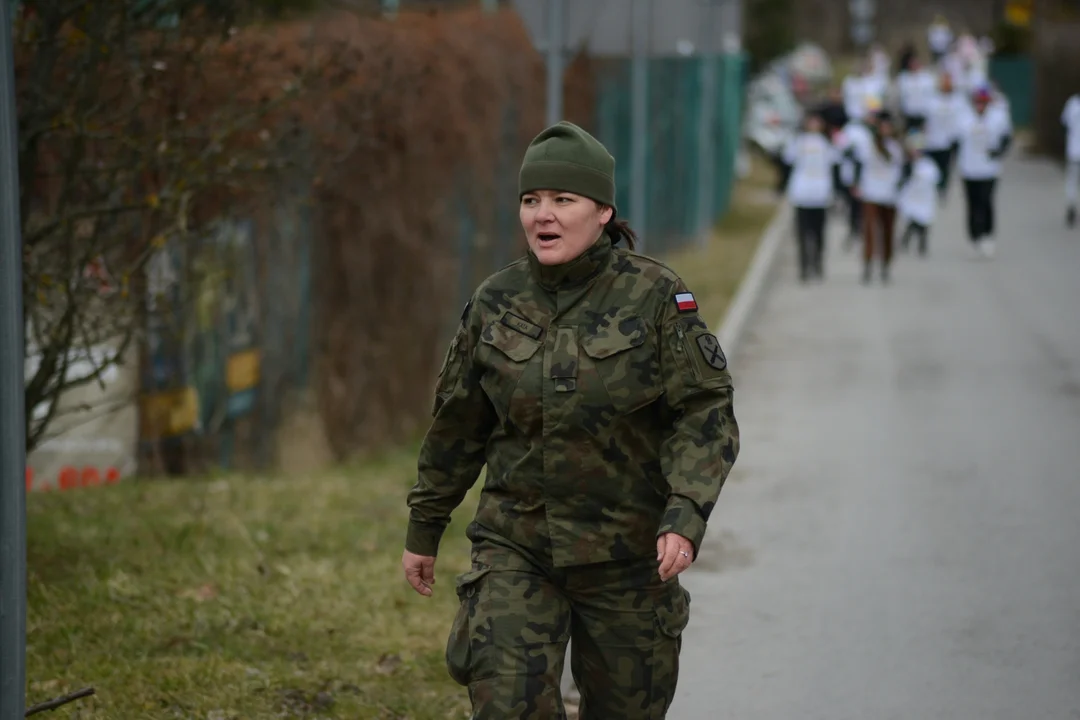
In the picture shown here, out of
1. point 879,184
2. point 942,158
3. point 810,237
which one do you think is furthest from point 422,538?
point 942,158

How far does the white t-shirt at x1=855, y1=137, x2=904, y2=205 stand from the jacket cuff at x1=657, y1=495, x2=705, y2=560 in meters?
16.6

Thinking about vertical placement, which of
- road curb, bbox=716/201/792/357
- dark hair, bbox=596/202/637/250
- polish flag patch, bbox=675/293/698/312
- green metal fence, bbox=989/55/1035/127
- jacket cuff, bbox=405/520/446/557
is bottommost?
road curb, bbox=716/201/792/357

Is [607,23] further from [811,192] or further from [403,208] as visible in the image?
[811,192]

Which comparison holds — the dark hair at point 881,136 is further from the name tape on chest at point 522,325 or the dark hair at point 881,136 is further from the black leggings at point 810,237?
the name tape on chest at point 522,325

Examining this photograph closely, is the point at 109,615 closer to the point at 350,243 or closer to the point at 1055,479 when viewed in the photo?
the point at 1055,479

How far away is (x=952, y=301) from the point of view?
19.1m

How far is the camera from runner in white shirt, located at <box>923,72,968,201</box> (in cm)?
2842

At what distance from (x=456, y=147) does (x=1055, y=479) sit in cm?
656

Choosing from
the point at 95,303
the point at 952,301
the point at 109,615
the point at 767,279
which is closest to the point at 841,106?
the point at 767,279

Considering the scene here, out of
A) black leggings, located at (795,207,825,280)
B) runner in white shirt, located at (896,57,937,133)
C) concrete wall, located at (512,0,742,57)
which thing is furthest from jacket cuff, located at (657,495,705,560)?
runner in white shirt, located at (896,57,937,133)

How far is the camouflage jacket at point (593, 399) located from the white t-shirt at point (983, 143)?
19.1 meters

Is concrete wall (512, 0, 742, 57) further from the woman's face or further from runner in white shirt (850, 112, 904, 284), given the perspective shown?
the woman's face

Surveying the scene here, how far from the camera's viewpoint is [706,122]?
2523 cm

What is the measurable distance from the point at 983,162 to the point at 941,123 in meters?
5.78
